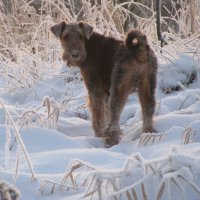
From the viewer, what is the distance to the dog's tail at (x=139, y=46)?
4488mm

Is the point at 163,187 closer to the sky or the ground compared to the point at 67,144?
closer to the sky

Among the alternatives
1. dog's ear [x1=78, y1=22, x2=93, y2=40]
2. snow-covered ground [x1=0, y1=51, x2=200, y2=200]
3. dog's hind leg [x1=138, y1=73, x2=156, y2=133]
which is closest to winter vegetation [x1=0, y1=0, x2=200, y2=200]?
snow-covered ground [x1=0, y1=51, x2=200, y2=200]

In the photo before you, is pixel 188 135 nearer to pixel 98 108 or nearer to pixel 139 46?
pixel 139 46

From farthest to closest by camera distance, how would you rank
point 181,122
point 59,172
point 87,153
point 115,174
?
point 181,122 → point 87,153 → point 59,172 → point 115,174

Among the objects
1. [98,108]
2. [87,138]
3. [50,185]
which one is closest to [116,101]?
[87,138]

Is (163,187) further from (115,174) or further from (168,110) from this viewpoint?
(168,110)

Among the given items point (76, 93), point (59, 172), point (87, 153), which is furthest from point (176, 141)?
point (76, 93)

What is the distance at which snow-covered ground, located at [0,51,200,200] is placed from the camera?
7.13 feet

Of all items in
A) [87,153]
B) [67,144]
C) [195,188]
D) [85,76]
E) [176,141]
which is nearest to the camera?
[195,188]

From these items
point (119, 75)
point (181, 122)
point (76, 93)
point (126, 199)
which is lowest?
point (76, 93)

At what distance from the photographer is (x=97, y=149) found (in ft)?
11.6

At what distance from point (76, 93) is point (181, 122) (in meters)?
2.54

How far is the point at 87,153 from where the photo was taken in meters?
3.30

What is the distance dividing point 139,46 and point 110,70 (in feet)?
1.32
